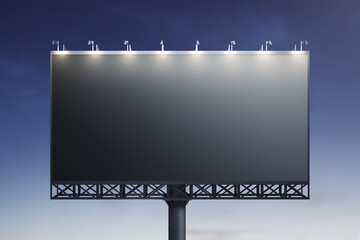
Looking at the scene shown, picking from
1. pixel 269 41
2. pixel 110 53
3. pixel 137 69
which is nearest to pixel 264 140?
pixel 269 41

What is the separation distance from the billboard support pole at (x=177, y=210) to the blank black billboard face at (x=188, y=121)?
567 mm

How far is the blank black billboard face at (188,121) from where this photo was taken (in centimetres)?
2319

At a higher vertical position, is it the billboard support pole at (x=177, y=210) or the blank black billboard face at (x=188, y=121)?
the blank black billboard face at (x=188, y=121)

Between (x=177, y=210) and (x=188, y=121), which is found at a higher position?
(x=188, y=121)

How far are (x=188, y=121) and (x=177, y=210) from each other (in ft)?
13.1

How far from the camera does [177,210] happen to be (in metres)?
23.4

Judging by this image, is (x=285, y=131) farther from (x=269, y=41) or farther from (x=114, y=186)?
(x=114, y=186)

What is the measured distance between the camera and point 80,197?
23578 millimetres

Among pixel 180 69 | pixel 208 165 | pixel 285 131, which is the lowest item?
pixel 208 165

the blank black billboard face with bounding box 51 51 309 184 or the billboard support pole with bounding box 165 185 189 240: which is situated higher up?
the blank black billboard face with bounding box 51 51 309 184

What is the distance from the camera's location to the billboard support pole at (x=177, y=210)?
2322cm

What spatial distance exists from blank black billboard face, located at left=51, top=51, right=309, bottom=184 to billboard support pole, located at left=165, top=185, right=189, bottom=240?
0.57 meters

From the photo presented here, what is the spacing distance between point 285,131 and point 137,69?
7.15 m

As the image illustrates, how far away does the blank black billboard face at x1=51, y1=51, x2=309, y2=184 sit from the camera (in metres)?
23.2
